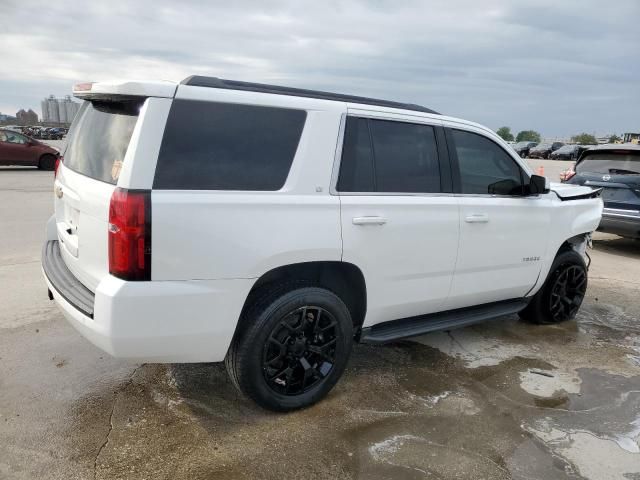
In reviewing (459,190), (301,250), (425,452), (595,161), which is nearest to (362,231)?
(301,250)

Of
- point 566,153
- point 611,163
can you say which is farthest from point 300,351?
point 566,153

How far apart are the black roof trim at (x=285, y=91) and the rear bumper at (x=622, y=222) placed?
5.43m

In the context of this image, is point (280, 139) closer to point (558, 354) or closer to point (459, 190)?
point (459, 190)

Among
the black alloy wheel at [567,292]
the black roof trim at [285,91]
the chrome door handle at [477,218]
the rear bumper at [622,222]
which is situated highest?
the black roof trim at [285,91]

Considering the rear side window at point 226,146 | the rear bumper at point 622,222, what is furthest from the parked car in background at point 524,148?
the rear side window at point 226,146

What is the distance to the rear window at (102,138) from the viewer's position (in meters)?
2.80

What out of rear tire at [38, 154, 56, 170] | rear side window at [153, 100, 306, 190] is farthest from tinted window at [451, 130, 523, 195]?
rear tire at [38, 154, 56, 170]

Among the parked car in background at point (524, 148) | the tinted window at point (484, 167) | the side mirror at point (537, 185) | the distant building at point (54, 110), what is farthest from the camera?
the distant building at point (54, 110)

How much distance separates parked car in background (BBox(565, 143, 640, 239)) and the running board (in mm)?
4434

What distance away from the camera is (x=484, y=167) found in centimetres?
423

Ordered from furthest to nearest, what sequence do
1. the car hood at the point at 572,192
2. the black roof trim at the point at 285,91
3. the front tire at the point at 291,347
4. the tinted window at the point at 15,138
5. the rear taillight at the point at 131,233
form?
the tinted window at the point at 15,138 → the car hood at the point at 572,192 → the front tire at the point at 291,347 → the black roof trim at the point at 285,91 → the rear taillight at the point at 131,233

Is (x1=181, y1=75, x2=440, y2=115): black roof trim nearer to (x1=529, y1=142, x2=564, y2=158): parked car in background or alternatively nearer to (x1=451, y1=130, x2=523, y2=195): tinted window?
(x1=451, y1=130, x2=523, y2=195): tinted window

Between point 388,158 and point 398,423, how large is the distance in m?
1.71

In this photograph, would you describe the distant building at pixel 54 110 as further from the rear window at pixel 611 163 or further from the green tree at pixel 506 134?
the rear window at pixel 611 163
